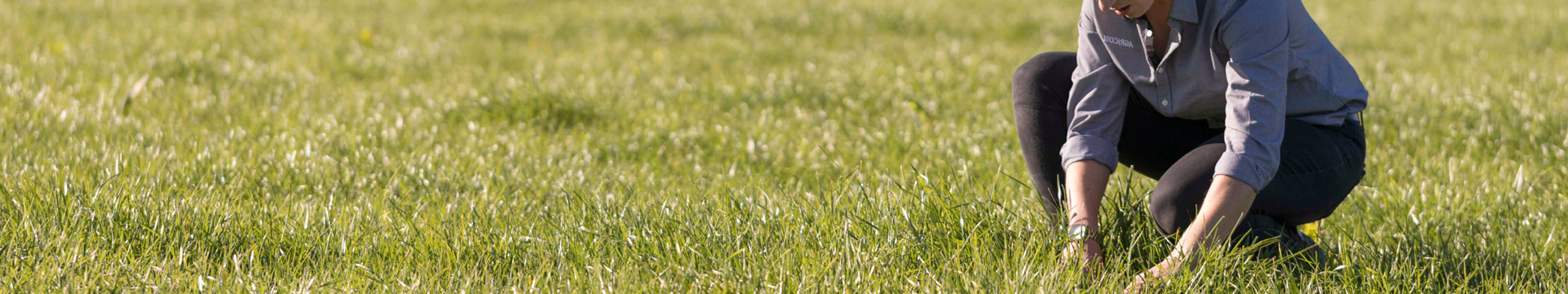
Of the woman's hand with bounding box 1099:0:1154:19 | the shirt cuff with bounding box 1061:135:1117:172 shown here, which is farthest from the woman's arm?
the woman's hand with bounding box 1099:0:1154:19

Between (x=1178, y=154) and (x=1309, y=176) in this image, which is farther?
(x=1178, y=154)

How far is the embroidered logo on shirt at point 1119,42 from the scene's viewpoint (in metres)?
2.72

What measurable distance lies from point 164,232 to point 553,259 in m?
0.93

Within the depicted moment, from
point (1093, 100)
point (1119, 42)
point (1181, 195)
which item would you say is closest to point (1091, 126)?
point (1093, 100)

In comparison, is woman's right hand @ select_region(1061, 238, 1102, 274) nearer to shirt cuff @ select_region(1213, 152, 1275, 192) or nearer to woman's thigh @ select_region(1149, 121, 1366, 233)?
woman's thigh @ select_region(1149, 121, 1366, 233)

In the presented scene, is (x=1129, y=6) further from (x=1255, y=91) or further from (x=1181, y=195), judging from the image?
(x=1181, y=195)

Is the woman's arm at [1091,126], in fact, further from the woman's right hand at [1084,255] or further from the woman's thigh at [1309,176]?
the woman's thigh at [1309,176]

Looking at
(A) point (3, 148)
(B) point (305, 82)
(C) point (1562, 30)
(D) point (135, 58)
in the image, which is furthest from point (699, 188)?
(C) point (1562, 30)

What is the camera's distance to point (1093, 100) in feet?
9.10

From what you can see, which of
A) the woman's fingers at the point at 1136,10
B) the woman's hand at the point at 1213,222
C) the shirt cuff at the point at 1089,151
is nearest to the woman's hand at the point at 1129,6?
the woman's fingers at the point at 1136,10

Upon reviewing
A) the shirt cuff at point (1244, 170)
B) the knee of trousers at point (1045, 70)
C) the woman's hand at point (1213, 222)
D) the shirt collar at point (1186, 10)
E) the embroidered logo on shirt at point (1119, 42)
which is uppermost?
the shirt collar at point (1186, 10)

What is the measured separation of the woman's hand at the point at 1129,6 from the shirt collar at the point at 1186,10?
51 mm

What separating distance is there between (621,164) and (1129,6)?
220 cm

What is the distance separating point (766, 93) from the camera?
18.5ft
